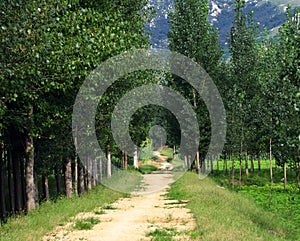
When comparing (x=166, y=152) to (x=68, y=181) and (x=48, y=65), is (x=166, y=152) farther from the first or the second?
(x=48, y=65)

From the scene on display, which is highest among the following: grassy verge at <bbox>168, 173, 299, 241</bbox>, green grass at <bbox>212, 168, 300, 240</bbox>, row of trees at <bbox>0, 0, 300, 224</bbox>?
row of trees at <bbox>0, 0, 300, 224</bbox>

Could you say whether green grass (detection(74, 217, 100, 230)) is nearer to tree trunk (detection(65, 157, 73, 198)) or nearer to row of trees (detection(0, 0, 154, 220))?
row of trees (detection(0, 0, 154, 220))

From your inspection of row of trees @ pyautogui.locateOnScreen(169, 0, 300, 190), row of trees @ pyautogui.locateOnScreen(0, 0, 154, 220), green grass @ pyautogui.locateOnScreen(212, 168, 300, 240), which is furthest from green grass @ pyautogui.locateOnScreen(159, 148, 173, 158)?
row of trees @ pyautogui.locateOnScreen(0, 0, 154, 220)

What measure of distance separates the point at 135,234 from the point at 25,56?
7.47 meters

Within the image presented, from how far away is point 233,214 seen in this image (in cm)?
2114

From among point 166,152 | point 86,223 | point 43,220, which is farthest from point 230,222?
point 166,152

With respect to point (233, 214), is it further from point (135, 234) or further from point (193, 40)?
point (193, 40)

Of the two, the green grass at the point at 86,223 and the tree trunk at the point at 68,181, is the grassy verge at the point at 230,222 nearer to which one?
the green grass at the point at 86,223

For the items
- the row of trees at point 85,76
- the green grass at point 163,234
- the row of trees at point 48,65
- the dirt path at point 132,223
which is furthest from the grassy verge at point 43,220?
the green grass at point 163,234

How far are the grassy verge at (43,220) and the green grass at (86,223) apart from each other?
722 millimetres

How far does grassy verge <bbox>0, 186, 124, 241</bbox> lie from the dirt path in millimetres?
452

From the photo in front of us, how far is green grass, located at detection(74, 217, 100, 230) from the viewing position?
18.2 m

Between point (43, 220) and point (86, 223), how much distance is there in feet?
5.82

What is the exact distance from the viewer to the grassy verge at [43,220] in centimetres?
1561
